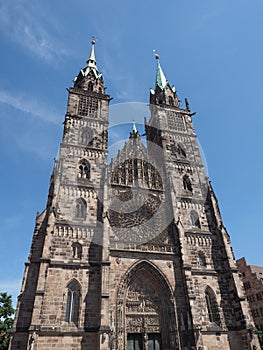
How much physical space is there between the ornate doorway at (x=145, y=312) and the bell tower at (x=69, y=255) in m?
1.76

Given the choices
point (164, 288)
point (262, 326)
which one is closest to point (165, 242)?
point (164, 288)

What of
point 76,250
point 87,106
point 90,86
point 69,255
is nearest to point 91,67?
point 90,86

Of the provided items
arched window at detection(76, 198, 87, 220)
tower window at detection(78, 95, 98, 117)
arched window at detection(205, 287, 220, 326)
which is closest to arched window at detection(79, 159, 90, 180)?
arched window at detection(76, 198, 87, 220)

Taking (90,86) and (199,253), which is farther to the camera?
(90,86)

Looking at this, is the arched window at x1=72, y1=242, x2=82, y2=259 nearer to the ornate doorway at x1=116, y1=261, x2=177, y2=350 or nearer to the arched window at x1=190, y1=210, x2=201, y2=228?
the ornate doorway at x1=116, y1=261, x2=177, y2=350

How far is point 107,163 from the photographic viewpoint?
2355 cm

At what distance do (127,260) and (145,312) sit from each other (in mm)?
3558

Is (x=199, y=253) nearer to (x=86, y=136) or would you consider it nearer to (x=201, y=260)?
(x=201, y=260)

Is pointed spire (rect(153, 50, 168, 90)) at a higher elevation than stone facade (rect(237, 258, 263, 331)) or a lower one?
higher

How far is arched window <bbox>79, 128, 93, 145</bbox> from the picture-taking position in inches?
972

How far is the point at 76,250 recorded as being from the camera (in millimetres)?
18000

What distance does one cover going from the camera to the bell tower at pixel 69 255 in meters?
14.7

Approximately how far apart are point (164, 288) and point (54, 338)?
762 centimetres

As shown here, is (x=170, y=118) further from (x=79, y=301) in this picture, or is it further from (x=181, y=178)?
(x=79, y=301)
